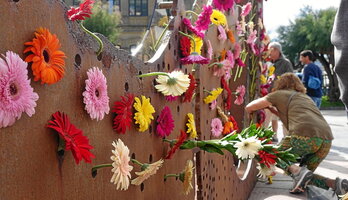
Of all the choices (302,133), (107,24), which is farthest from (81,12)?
(107,24)

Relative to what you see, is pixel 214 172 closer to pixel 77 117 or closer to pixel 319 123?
pixel 319 123

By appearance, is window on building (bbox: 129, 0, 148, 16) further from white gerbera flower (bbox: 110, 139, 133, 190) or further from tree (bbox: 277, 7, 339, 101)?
white gerbera flower (bbox: 110, 139, 133, 190)

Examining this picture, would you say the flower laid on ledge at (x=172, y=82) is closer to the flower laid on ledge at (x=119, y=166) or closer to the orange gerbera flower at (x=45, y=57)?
the flower laid on ledge at (x=119, y=166)

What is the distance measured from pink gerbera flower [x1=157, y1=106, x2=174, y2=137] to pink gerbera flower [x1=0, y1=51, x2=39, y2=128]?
945 mm

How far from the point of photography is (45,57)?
1.03 m

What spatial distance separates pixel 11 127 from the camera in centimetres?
94

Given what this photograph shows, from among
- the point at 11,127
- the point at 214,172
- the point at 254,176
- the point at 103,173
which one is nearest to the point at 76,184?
the point at 103,173

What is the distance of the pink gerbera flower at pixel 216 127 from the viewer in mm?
2879

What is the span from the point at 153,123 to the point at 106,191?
→ 0.52 m

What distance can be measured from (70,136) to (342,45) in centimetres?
96

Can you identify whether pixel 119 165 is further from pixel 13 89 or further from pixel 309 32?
pixel 309 32

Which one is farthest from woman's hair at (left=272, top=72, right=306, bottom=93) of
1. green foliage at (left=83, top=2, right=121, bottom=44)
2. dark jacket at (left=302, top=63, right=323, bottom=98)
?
green foliage at (left=83, top=2, right=121, bottom=44)

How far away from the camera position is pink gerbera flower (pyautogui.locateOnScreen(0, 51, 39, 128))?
88 cm

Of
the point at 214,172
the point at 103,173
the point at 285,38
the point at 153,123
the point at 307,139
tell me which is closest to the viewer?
the point at 103,173
